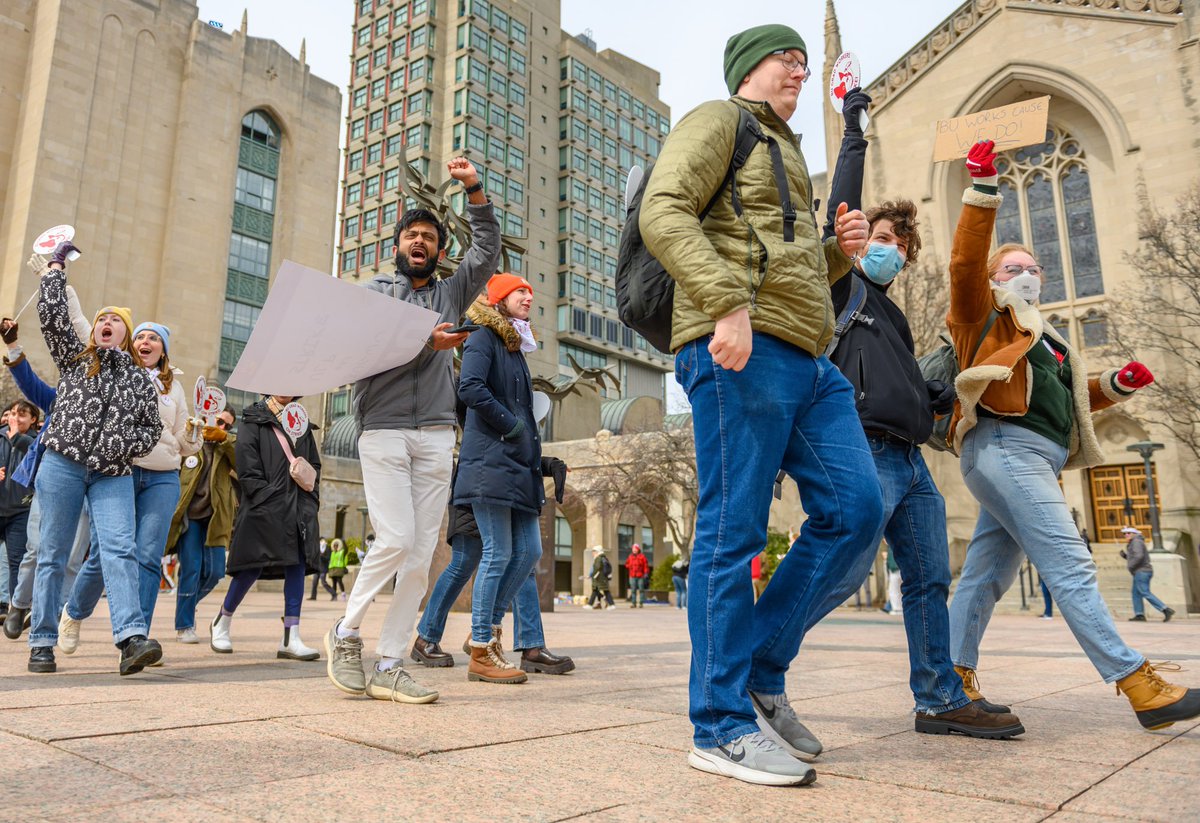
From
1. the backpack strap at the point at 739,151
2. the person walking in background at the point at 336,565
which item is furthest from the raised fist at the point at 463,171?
the person walking in background at the point at 336,565

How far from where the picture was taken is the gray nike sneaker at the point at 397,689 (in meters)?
3.60

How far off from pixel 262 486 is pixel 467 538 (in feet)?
5.45

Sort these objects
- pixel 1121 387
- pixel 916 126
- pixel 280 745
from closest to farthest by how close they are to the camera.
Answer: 1. pixel 280 745
2. pixel 1121 387
3. pixel 916 126

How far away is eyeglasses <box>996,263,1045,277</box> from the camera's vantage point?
3.94 metres

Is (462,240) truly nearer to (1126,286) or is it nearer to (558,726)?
(558,726)

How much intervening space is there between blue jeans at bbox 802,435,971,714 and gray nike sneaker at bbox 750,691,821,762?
1.92 feet

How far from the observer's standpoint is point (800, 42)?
116 inches

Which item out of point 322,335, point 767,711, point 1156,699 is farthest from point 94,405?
point 1156,699

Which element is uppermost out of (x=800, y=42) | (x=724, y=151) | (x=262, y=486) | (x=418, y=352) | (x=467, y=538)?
(x=800, y=42)

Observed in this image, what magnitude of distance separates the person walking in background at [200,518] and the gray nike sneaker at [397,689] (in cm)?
379

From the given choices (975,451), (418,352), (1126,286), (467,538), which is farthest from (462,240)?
(1126,286)

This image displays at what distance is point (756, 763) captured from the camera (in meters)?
2.29

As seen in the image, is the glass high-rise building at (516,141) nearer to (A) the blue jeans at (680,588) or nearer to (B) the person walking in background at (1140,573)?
(A) the blue jeans at (680,588)

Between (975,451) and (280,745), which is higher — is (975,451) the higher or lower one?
the higher one
